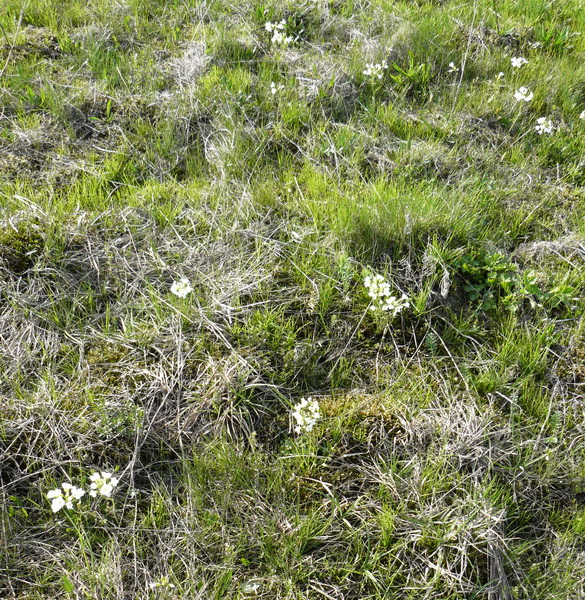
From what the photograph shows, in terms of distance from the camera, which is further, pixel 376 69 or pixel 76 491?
pixel 376 69

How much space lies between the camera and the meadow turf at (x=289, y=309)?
88.3 inches

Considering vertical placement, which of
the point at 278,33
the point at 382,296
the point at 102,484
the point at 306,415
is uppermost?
the point at 278,33

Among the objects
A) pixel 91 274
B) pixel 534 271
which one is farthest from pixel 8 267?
pixel 534 271

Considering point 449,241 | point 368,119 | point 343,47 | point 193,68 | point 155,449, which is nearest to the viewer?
point 155,449

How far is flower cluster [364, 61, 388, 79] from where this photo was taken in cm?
413

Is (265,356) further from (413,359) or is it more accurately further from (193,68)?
(193,68)

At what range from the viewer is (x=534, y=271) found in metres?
3.19

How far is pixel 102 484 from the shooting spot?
2285mm

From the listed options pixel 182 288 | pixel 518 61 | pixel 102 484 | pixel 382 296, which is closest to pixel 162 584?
pixel 102 484

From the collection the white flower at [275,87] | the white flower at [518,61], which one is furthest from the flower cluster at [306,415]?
the white flower at [518,61]

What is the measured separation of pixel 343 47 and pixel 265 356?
295 centimetres

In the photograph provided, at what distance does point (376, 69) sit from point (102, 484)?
338 cm

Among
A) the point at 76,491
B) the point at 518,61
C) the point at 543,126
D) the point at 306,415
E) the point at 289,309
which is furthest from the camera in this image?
the point at 518,61

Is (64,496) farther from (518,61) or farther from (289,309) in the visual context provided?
(518,61)
